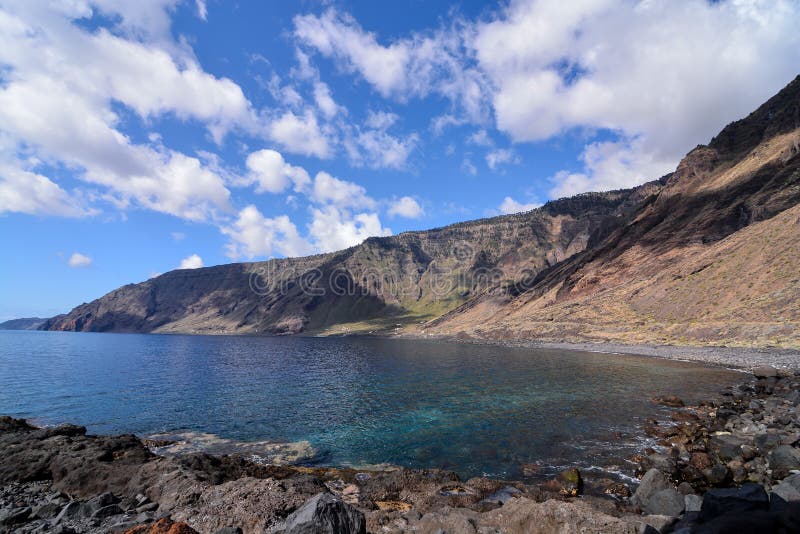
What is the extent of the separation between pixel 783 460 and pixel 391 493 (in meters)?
18.0

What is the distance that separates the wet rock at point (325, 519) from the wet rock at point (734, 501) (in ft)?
32.9

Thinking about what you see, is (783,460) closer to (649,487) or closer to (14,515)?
(649,487)

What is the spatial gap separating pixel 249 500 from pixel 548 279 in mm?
181849

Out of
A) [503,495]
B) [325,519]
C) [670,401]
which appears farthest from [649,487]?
[670,401]

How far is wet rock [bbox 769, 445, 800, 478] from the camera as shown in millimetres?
16469

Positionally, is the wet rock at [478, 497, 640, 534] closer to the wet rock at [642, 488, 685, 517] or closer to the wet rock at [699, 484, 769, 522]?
the wet rock at [699, 484, 769, 522]

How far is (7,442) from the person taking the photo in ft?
72.8

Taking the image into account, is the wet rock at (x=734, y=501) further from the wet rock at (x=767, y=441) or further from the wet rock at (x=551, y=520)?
the wet rock at (x=767, y=441)

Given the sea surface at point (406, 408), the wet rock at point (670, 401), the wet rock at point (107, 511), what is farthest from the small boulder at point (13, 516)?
the wet rock at point (670, 401)

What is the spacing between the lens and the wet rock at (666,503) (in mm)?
13110

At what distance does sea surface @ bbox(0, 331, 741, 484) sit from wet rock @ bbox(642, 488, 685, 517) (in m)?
6.13

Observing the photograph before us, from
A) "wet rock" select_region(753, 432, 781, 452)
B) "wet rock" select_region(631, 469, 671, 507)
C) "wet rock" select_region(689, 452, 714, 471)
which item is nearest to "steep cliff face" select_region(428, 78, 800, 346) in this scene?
"wet rock" select_region(753, 432, 781, 452)

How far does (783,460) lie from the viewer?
1689 cm

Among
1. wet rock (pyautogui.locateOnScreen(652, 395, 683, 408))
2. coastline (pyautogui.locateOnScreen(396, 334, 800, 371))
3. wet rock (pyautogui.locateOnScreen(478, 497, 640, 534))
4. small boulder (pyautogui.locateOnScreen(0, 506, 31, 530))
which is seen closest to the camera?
wet rock (pyautogui.locateOnScreen(478, 497, 640, 534))
